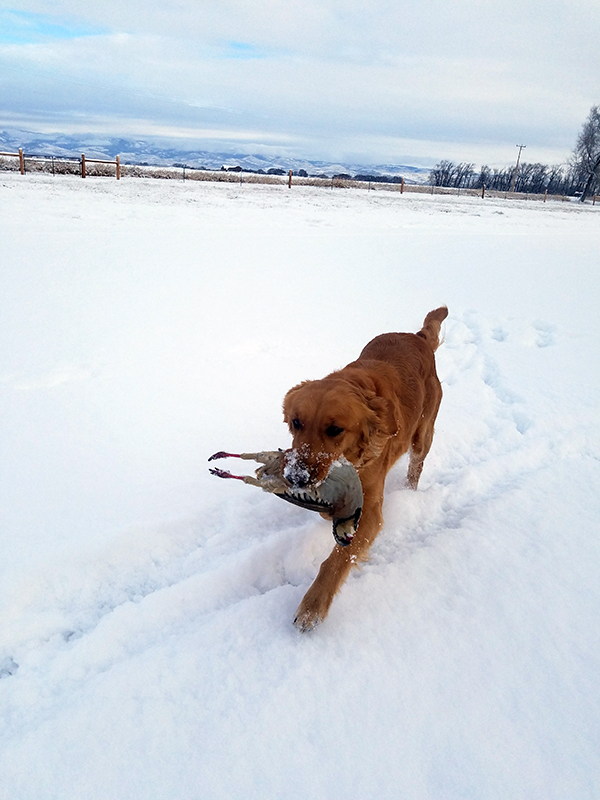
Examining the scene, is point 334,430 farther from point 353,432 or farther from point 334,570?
point 334,570

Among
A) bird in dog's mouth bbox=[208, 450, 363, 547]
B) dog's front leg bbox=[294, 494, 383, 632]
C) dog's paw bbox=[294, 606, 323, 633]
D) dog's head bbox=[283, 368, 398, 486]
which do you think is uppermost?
dog's head bbox=[283, 368, 398, 486]

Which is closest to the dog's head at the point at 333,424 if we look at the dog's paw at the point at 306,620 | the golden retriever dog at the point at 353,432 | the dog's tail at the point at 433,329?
the golden retriever dog at the point at 353,432

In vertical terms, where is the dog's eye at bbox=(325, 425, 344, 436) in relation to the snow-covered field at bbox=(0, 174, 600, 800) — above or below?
above

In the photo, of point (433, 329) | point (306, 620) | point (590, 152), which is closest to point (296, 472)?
point (306, 620)

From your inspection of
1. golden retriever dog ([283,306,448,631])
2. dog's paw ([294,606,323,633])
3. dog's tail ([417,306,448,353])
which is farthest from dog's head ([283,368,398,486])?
dog's tail ([417,306,448,353])

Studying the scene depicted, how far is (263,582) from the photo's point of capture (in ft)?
7.03

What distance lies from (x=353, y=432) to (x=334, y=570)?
1.89 ft

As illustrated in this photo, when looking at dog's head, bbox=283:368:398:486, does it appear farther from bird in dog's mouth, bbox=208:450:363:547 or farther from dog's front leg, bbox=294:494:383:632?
dog's front leg, bbox=294:494:383:632

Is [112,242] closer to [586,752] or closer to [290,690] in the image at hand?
[290,690]

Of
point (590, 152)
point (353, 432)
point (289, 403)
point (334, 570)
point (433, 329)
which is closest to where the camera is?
point (334, 570)

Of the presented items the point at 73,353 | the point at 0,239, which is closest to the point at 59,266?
the point at 0,239

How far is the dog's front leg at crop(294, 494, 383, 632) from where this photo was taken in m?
1.87

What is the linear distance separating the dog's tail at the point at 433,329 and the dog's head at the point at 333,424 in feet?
4.39

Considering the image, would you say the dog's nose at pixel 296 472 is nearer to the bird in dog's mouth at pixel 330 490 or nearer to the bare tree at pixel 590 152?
the bird in dog's mouth at pixel 330 490
